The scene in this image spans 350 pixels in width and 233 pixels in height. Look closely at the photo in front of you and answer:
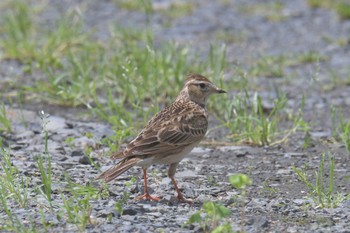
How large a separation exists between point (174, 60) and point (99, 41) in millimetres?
3121

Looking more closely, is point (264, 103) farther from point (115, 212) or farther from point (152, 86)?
point (115, 212)

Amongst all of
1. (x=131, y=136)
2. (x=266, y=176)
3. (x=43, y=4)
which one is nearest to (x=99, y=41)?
(x=43, y=4)

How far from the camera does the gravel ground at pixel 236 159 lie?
679 cm

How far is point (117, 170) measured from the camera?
7145mm

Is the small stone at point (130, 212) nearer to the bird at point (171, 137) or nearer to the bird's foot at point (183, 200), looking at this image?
the bird at point (171, 137)

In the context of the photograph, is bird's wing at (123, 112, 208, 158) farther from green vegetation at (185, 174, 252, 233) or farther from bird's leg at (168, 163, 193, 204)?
green vegetation at (185, 174, 252, 233)

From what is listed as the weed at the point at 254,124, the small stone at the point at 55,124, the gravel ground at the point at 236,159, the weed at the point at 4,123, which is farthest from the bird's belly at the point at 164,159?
the weed at the point at 4,123

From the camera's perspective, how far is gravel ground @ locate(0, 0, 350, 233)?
6.79 m

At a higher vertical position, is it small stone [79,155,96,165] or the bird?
the bird

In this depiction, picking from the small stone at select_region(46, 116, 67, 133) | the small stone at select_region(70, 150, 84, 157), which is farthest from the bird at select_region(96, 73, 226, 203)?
the small stone at select_region(46, 116, 67, 133)

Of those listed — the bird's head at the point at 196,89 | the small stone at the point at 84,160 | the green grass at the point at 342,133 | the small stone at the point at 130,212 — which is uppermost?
the bird's head at the point at 196,89

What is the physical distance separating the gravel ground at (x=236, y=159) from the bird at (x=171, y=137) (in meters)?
0.27

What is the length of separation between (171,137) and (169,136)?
2 cm

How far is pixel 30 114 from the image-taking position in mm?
10359
